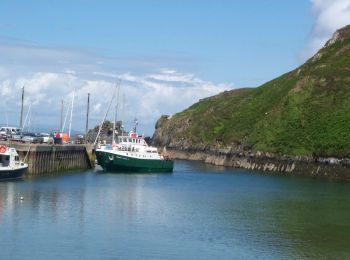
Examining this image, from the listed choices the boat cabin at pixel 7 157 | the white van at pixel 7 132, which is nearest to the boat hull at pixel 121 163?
the white van at pixel 7 132

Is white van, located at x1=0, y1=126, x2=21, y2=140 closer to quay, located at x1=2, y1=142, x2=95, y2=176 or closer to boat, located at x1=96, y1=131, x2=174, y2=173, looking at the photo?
quay, located at x1=2, y1=142, x2=95, y2=176

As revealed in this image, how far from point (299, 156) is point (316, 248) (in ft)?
319

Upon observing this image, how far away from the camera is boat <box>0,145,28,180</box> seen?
9531 centimetres

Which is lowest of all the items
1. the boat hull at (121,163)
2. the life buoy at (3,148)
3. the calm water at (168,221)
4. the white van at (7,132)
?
the calm water at (168,221)

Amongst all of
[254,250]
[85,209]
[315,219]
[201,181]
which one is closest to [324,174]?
[201,181]

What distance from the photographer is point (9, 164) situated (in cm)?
9694

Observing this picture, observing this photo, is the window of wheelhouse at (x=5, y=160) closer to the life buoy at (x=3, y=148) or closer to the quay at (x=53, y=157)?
the life buoy at (x=3, y=148)

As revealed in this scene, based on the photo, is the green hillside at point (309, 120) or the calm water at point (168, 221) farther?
the green hillside at point (309, 120)

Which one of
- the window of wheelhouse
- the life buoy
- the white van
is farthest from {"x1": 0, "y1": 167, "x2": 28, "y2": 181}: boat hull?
the white van

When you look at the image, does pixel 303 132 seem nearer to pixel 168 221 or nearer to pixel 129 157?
pixel 129 157

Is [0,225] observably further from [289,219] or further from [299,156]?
[299,156]

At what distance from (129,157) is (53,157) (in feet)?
56.9

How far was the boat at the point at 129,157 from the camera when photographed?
437 ft

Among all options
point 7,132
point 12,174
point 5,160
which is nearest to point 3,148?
point 5,160
